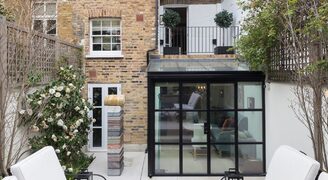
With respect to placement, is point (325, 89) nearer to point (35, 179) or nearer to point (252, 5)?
point (252, 5)

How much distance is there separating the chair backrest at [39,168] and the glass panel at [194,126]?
4118 mm

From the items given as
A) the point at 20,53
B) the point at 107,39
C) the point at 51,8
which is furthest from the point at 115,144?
the point at 51,8

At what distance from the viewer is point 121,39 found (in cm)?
1141

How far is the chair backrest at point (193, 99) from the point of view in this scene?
8453 mm

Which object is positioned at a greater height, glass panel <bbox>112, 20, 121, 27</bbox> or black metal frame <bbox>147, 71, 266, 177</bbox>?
glass panel <bbox>112, 20, 121, 27</bbox>

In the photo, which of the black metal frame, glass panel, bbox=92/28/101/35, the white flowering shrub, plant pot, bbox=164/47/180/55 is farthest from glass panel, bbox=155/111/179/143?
glass panel, bbox=92/28/101/35

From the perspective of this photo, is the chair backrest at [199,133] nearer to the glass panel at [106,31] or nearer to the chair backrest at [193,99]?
the chair backrest at [193,99]

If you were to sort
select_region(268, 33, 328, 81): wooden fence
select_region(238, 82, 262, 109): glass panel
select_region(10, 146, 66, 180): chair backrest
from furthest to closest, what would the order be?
1. select_region(238, 82, 262, 109): glass panel
2. select_region(268, 33, 328, 81): wooden fence
3. select_region(10, 146, 66, 180): chair backrest

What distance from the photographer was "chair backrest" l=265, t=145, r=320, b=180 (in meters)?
3.62

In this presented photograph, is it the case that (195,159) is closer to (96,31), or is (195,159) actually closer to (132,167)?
(132,167)

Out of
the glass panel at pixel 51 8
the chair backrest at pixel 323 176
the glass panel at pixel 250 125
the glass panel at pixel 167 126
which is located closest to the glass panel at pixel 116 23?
the glass panel at pixel 51 8

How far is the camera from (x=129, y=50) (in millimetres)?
11383

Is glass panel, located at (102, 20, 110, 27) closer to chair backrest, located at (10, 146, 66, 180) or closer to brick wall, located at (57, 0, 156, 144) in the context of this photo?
brick wall, located at (57, 0, 156, 144)

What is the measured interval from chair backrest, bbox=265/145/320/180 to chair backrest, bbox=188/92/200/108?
3.85 m
